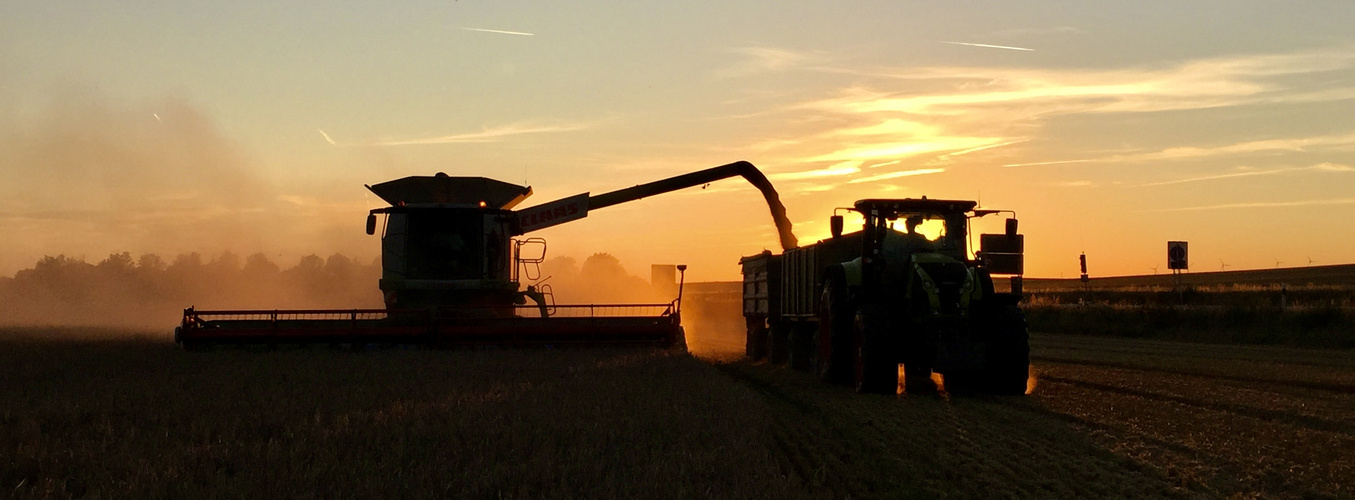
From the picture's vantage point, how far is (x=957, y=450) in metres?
9.60

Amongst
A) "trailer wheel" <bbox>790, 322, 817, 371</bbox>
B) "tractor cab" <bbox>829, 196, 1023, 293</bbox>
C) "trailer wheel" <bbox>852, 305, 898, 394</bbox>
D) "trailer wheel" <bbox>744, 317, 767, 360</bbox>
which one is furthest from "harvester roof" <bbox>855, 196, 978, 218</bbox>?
"trailer wheel" <bbox>744, 317, 767, 360</bbox>

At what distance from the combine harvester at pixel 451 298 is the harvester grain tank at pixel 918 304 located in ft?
18.9

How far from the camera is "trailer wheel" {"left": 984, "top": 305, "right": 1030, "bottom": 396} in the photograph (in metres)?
14.6

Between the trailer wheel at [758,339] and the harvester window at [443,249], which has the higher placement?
the harvester window at [443,249]

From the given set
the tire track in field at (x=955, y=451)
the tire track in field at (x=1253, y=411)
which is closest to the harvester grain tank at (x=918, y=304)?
the tire track in field at (x=955, y=451)

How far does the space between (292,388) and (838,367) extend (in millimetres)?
6834

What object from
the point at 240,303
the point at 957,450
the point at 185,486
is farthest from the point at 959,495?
the point at 240,303

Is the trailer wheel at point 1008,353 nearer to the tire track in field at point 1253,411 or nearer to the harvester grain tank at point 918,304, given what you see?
the harvester grain tank at point 918,304

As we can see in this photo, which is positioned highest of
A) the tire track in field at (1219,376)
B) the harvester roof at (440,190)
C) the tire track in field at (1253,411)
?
the harvester roof at (440,190)

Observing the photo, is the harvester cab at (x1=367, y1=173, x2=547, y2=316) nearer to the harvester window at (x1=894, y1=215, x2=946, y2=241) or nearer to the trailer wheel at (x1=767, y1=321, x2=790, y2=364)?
the trailer wheel at (x1=767, y1=321, x2=790, y2=364)

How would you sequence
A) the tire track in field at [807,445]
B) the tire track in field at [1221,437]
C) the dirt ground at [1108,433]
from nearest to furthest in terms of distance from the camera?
1. the tire track in field at [807,445]
2. the dirt ground at [1108,433]
3. the tire track in field at [1221,437]

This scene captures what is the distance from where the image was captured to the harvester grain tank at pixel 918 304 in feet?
46.8

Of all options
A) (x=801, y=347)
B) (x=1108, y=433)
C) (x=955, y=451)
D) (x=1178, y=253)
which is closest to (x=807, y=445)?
(x=955, y=451)

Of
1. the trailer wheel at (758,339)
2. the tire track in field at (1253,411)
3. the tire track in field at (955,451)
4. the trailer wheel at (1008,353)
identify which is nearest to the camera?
the tire track in field at (955,451)
